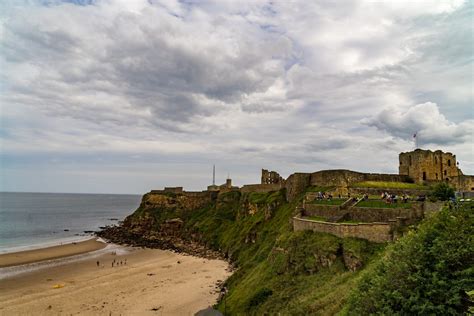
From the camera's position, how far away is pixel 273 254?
113 ft

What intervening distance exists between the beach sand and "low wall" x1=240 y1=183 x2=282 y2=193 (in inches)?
889

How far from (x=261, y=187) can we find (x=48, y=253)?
47806 millimetres

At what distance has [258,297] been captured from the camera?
28.3m

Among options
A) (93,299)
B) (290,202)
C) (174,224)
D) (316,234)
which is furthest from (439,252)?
(174,224)

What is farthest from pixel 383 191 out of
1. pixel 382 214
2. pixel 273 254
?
pixel 273 254

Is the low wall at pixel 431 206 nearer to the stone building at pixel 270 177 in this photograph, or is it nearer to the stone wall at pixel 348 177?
the stone wall at pixel 348 177

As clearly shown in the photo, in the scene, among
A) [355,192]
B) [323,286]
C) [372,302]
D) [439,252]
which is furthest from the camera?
[355,192]

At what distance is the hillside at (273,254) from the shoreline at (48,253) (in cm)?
871

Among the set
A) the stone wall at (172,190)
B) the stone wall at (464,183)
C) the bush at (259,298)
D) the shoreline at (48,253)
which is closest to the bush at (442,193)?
the bush at (259,298)

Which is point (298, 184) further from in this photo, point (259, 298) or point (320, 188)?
point (259, 298)

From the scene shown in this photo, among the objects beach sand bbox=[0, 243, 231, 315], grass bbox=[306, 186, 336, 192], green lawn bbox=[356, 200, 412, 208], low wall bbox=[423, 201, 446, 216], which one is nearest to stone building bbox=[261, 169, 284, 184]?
grass bbox=[306, 186, 336, 192]

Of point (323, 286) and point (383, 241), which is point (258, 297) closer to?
point (323, 286)

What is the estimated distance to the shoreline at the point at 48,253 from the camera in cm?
5938

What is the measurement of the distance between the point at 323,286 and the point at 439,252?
38.8ft
